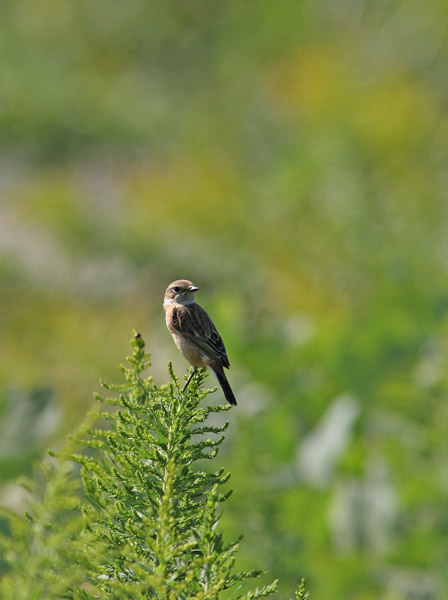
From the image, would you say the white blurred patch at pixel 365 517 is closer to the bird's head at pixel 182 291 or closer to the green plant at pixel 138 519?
the bird's head at pixel 182 291

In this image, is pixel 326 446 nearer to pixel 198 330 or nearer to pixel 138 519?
pixel 198 330

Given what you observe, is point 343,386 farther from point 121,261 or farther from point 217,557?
point 121,261

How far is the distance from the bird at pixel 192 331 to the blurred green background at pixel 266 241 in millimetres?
724

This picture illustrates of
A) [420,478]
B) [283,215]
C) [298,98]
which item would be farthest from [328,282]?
[298,98]

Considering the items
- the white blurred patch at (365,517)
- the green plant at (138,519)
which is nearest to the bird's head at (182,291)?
the green plant at (138,519)

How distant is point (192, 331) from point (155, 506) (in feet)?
1.46

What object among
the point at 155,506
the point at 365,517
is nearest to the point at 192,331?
the point at 155,506

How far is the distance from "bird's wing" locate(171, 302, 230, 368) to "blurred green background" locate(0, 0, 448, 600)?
725 millimetres

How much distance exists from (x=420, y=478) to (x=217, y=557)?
1.75 metres

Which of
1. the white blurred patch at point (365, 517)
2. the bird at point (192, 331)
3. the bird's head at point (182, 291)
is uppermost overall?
the white blurred patch at point (365, 517)

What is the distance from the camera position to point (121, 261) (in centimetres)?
534

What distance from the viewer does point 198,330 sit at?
110 centimetres

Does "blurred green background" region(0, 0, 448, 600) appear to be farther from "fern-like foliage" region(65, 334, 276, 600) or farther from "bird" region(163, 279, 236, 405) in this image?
"fern-like foliage" region(65, 334, 276, 600)

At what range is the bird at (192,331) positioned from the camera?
109 cm
